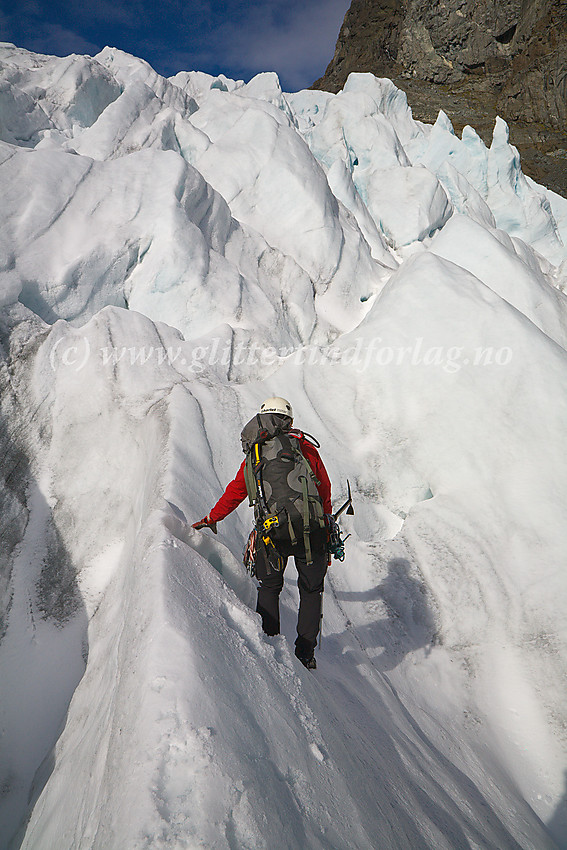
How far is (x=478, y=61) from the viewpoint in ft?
179

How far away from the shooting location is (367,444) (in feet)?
20.8

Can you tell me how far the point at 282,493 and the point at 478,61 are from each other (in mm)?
71411

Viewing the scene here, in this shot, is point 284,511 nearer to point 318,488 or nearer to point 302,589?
point 318,488

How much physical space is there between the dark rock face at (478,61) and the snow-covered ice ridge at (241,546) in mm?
44401

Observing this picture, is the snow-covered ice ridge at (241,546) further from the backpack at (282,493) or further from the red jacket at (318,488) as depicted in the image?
the backpack at (282,493)

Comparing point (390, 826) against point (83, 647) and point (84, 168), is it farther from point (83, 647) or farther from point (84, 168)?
point (84, 168)

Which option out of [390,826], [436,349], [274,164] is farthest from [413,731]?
[274,164]

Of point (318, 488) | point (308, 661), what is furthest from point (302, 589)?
point (318, 488)

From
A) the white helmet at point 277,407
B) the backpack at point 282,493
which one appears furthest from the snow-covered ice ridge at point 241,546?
the white helmet at point 277,407

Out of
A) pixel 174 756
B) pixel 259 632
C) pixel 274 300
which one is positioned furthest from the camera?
pixel 274 300

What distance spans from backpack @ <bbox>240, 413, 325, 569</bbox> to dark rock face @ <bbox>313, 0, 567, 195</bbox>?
49081 mm

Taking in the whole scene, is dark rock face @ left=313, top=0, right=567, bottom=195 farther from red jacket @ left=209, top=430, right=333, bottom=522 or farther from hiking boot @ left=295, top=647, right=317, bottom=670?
hiking boot @ left=295, top=647, right=317, bottom=670

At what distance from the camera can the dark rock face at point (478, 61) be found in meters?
45.7

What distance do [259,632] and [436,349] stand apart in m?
4.96
